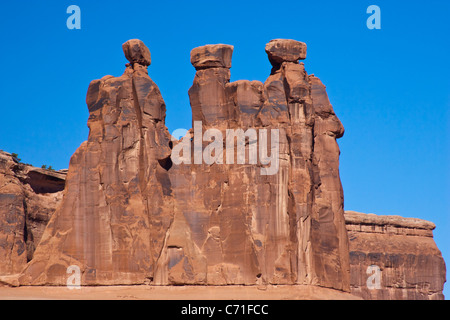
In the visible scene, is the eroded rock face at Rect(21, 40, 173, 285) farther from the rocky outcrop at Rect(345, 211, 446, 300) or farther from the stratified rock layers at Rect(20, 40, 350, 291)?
the rocky outcrop at Rect(345, 211, 446, 300)

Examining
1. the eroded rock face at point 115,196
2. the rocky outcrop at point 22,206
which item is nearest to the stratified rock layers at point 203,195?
the eroded rock face at point 115,196

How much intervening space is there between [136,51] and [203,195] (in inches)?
434

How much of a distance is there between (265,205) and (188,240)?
569cm

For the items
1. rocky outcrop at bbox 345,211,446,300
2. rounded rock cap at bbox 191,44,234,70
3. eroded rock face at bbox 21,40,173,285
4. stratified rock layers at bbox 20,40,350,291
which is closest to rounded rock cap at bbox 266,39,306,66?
stratified rock layers at bbox 20,40,350,291

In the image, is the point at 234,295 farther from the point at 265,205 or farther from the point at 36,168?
the point at 36,168

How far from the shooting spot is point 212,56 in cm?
8119

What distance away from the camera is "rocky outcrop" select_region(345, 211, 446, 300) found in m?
112

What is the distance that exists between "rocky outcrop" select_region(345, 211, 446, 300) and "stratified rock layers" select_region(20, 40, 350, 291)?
3061cm

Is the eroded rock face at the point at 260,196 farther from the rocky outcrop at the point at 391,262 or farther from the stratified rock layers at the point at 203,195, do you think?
the rocky outcrop at the point at 391,262

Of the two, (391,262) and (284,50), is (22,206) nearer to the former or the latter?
(284,50)

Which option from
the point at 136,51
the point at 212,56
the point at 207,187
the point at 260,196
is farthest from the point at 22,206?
the point at 260,196

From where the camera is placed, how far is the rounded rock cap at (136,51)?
80.9 meters

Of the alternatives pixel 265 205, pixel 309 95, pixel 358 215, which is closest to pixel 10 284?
pixel 265 205

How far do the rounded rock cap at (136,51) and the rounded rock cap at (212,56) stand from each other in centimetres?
334
